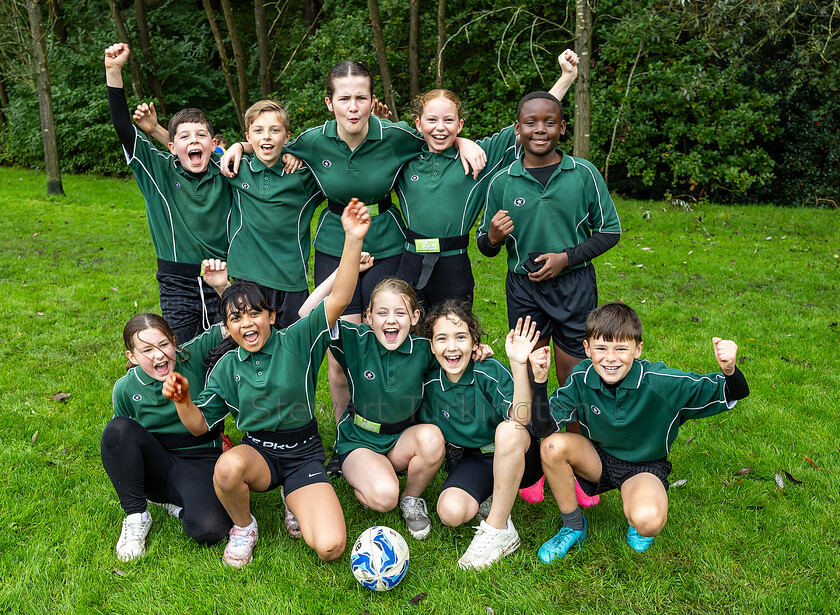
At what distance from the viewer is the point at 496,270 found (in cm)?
884

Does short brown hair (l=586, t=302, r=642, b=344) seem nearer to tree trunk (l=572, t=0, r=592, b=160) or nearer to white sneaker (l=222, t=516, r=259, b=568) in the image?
white sneaker (l=222, t=516, r=259, b=568)

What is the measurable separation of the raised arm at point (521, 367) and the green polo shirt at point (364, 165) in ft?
3.92

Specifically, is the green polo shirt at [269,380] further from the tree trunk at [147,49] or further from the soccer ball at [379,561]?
the tree trunk at [147,49]

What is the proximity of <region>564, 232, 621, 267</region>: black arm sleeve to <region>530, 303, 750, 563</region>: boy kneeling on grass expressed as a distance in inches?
16.7

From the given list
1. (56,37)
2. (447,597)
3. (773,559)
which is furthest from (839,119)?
(56,37)

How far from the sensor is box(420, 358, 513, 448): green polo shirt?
3.48 metres

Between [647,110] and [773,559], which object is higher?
[647,110]

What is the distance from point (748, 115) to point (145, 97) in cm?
1475

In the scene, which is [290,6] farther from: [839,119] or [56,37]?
[839,119]

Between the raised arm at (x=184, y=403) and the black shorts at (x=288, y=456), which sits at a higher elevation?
the raised arm at (x=184, y=403)

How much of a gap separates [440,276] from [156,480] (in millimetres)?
1884

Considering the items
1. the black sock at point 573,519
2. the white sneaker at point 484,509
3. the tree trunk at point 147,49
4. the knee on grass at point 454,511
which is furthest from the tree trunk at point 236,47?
the black sock at point 573,519

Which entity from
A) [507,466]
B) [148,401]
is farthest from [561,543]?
[148,401]

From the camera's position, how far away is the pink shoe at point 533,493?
12.2 feet
